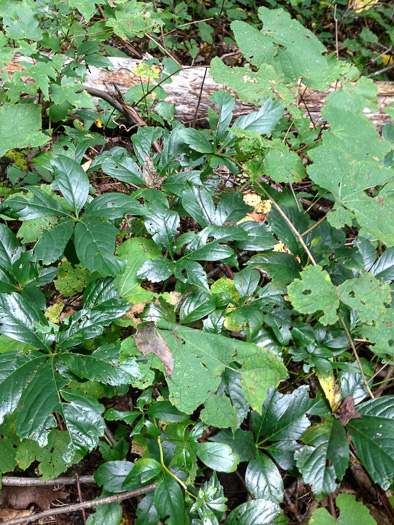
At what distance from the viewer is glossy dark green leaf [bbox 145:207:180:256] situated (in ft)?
5.60

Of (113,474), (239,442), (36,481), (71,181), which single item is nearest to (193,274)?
(71,181)

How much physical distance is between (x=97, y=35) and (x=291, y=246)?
6.04 feet

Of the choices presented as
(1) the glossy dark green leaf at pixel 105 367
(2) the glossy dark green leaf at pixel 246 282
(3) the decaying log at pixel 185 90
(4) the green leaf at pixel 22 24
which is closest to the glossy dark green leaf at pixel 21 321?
(1) the glossy dark green leaf at pixel 105 367

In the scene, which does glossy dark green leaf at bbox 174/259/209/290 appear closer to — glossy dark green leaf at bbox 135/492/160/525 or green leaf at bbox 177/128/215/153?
green leaf at bbox 177/128/215/153

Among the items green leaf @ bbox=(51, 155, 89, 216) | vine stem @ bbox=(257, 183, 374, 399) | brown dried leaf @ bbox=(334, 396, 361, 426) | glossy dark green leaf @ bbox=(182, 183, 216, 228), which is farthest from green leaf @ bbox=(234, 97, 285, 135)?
brown dried leaf @ bbox=(334, 396, 361, 426)

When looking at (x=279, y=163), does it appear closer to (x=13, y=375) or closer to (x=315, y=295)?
(x=315, y=295)

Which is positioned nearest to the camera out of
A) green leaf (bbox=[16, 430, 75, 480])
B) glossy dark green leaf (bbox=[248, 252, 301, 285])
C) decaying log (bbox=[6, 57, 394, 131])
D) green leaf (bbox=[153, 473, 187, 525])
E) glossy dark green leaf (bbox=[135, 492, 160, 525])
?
green leaf (bbox=[153, 473, 187, 525])

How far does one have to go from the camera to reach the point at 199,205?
1840mm

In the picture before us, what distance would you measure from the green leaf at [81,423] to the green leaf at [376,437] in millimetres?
1139

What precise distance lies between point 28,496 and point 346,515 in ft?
4.61

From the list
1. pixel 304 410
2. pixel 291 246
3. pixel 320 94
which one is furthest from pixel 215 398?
pixel 320 94

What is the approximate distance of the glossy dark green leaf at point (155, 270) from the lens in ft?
5.28

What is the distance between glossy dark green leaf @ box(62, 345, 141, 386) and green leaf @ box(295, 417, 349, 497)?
2.78 feet

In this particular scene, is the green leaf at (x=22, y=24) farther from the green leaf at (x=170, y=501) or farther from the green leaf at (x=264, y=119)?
the green leaf at (x=170, y=501)
